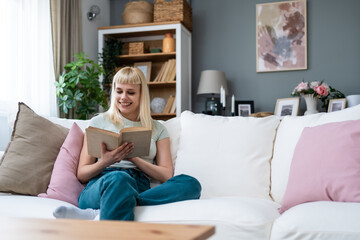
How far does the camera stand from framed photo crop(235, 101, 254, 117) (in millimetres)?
4247

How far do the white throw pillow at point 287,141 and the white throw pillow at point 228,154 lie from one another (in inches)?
1.5

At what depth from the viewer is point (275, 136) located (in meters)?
2.16

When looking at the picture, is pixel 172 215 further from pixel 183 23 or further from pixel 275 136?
pixel 183 23

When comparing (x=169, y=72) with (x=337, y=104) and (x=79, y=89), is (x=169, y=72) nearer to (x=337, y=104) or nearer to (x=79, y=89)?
(x=79, y=89)

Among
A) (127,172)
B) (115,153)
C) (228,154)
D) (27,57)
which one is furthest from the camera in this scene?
(27,57)

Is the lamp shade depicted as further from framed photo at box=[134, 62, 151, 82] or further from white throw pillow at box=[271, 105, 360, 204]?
white throw pillow at box=[271, 105, 360, 204]

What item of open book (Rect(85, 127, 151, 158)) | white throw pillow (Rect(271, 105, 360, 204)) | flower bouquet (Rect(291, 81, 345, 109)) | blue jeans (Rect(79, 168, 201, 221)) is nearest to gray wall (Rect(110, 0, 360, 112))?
flower bouquet (Rect(291, 81, 345, 109))

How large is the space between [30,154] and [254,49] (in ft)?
9.80

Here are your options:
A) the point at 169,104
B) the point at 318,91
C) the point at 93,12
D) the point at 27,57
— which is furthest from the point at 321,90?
the point at 27,57

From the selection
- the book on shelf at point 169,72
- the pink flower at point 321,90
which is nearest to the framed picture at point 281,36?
the pink flower at point 321,90

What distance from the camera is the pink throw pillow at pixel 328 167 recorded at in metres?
1.59

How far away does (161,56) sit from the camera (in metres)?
4.32

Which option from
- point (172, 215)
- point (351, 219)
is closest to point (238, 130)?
point (172, 215)

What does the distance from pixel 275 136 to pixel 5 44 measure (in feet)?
7.32
